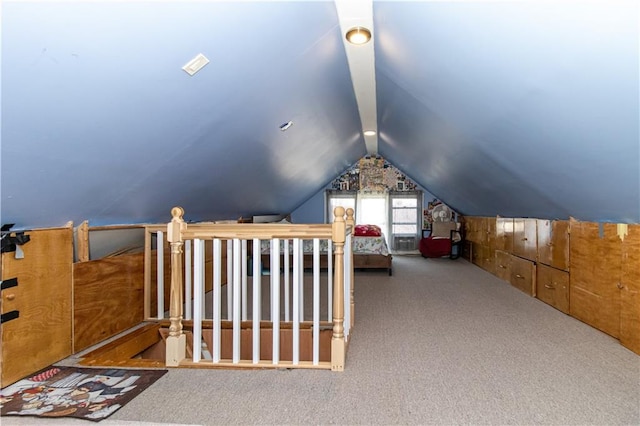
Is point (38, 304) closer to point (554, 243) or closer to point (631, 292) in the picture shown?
point (631, 292)

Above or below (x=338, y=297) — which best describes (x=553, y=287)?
below

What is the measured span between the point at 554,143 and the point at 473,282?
2.95 metres

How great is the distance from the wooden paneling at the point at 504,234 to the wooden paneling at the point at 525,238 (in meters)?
0.13

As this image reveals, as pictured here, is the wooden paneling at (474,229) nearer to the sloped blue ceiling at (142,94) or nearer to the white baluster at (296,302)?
the sloped blue ceiling at (142,94)

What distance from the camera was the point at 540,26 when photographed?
146 centimetres

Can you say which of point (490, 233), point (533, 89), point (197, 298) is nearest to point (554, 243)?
point (490, 233)

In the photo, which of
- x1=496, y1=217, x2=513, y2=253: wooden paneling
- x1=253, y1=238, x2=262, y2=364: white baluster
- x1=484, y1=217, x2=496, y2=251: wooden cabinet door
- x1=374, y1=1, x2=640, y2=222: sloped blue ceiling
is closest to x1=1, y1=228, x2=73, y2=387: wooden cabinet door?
x1=253, y1=238, x2=262, y2=364: white baluster

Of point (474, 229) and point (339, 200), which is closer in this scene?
point (474, 229)

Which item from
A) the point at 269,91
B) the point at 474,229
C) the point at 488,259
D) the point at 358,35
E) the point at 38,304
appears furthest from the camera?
the point at 474,229

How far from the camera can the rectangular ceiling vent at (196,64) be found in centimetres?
186

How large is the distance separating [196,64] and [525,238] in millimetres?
4031

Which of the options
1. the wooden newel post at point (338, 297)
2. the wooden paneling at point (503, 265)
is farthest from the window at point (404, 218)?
the wooden newel post at point (338, 297)

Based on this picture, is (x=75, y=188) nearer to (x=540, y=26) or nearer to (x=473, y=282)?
(x=540, y=26)

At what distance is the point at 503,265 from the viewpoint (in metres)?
4.89
